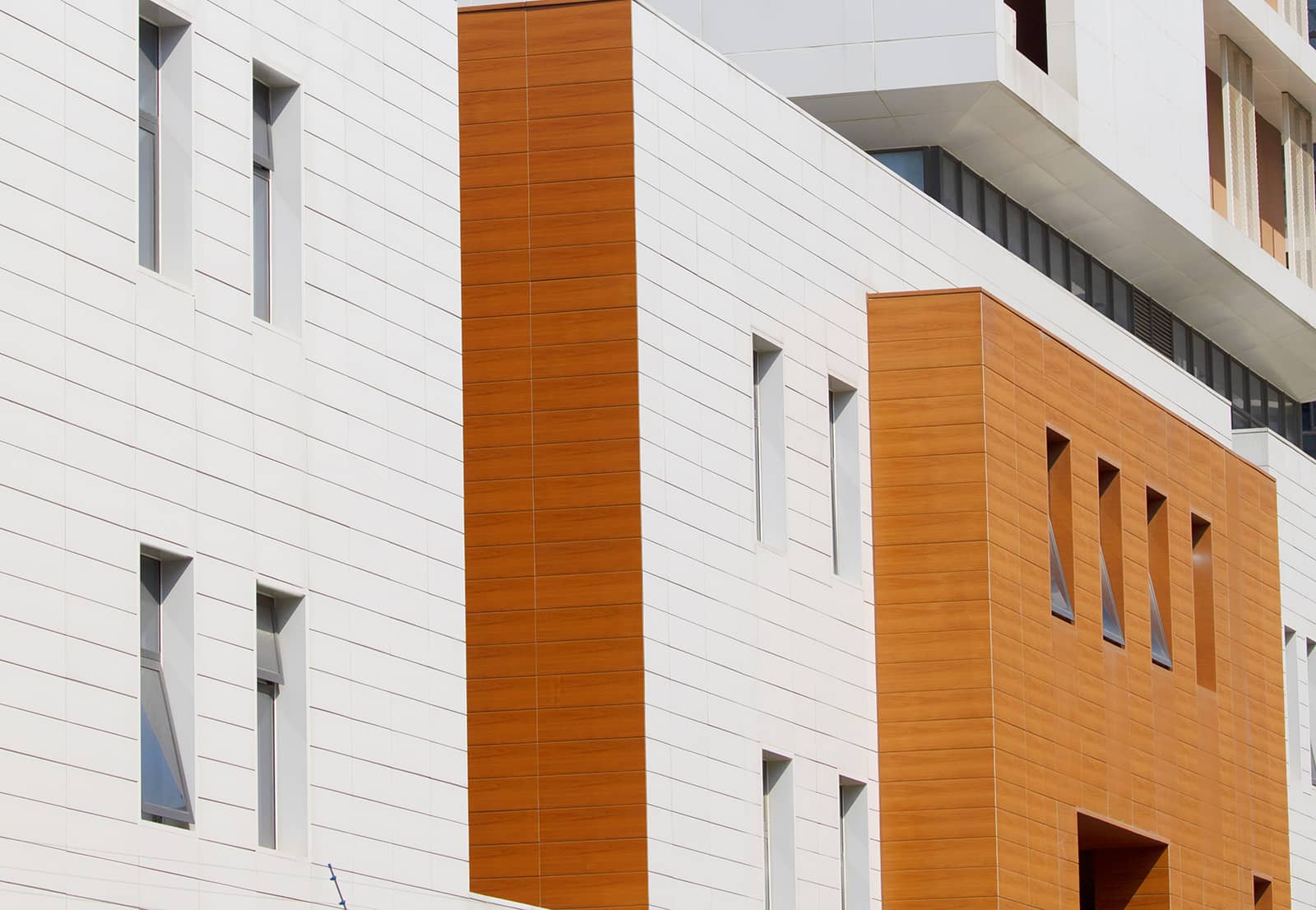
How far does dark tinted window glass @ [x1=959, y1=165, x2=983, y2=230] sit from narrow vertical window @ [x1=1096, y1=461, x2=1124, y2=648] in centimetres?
504

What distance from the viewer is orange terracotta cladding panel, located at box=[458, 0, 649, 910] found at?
2858 centimetres

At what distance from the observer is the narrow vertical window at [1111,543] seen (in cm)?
3841


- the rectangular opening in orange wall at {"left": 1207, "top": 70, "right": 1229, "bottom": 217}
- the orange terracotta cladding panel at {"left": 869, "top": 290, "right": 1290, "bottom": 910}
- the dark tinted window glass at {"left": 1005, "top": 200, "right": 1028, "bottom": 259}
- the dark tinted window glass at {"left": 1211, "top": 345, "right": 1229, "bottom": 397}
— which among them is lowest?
the orange terracotta cladding panel at {"left": 869, "top": 290, "right": 1290, "bottom": 910}

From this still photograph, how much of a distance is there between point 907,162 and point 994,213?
2.08 m

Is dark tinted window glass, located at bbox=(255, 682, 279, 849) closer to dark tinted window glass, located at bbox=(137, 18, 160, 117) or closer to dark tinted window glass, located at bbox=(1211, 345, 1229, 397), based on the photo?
dark tinted window glass, located at bbox=(137, 18, 160, 117)

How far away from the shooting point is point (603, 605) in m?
28.9

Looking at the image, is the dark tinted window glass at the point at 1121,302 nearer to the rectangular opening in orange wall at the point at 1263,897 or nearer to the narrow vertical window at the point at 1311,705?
the narrow vertical window at the point at 1311,705

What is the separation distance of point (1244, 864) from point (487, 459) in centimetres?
1704

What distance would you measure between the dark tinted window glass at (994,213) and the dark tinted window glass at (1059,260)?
183 cm

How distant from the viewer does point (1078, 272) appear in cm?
4588

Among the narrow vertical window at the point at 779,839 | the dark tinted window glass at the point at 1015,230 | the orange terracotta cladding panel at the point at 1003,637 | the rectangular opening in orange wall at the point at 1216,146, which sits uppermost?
the rectangular opening in orange wall at the point at 1216,146

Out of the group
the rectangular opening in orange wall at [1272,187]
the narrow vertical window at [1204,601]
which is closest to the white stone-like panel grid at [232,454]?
the narrow vertical window at [1204,601]

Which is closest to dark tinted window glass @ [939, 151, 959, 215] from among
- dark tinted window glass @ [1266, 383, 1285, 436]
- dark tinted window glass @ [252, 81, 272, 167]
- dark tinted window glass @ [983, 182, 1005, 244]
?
dark tinted window glass @ [983, 182, 1005, 244]

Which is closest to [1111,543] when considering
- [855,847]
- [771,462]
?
[855,847]
